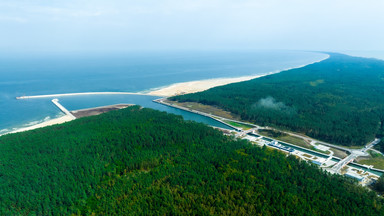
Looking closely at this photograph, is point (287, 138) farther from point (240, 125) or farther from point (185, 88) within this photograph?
point (185, 88)

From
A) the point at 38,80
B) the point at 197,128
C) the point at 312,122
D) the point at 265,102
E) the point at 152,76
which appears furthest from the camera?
the point at 152,76

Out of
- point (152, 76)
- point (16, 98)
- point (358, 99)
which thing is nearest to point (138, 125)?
point (16, 98)

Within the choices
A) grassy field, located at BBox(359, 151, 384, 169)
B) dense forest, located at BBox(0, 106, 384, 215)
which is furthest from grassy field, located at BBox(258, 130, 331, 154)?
dense forest, located at BBox(0, 106, 384, 215)

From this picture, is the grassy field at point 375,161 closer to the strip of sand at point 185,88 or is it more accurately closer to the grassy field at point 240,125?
the grassy field at point 240,125

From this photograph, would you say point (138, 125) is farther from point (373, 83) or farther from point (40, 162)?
point (373, 83)

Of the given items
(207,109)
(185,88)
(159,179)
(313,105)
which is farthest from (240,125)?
(185,88)

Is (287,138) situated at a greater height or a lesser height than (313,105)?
lesser

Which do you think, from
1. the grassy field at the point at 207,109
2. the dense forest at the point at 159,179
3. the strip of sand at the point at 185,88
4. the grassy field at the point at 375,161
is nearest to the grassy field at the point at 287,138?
the grassy field at the point at 375,161
